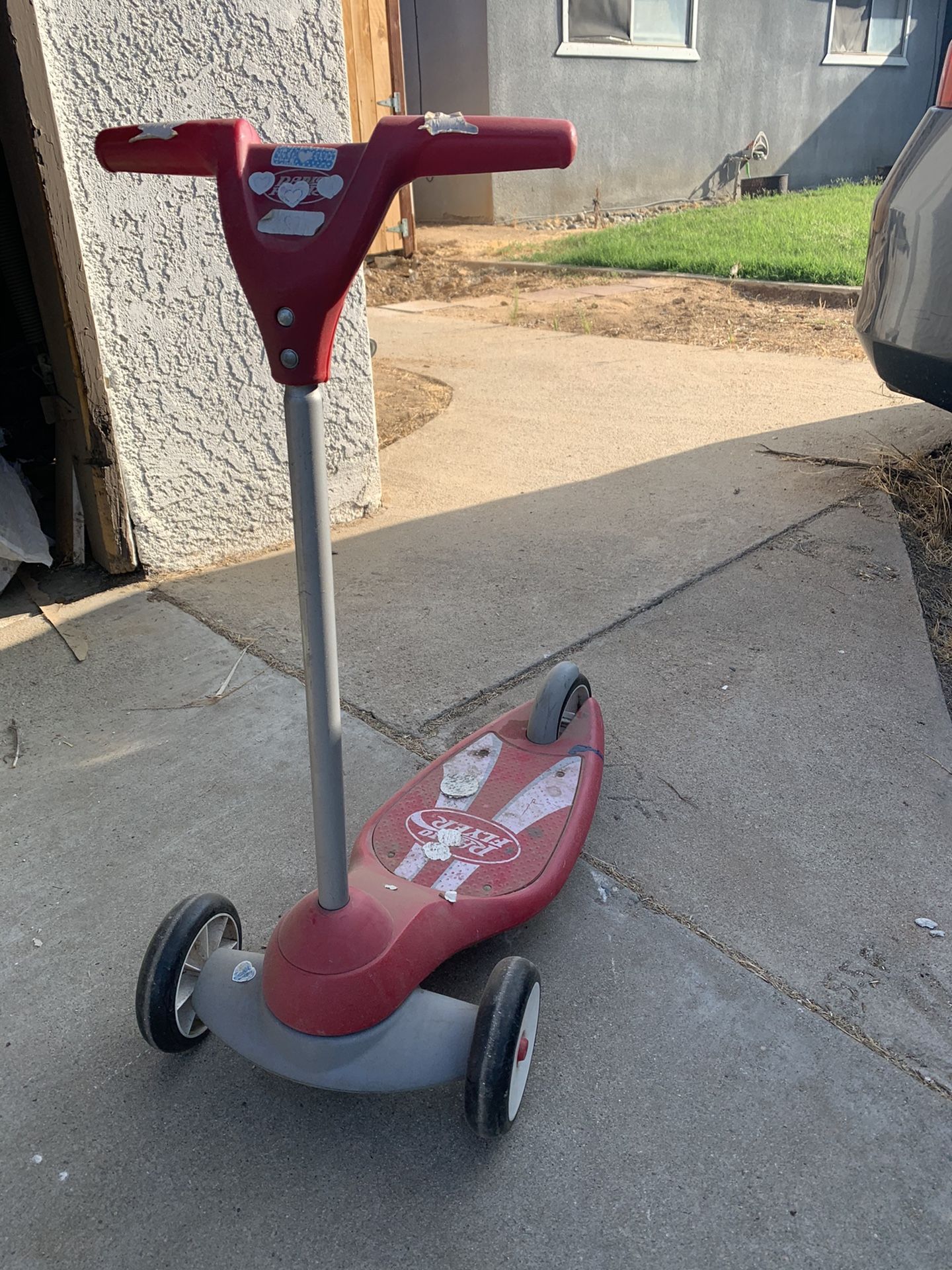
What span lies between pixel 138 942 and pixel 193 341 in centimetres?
206

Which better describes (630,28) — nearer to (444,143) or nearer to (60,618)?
(60,618)

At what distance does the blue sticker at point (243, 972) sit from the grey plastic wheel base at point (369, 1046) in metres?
0.03

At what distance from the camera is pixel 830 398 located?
17.3 feet

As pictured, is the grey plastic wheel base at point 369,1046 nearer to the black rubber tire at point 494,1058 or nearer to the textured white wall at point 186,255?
the black rubber tire at point 494,1058

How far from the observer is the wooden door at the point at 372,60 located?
8172 mm

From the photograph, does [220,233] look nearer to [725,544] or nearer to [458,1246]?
[725,544]

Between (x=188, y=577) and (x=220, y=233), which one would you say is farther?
(x=188, y=577)

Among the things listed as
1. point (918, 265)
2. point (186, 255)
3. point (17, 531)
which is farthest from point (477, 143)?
point (17, 531)

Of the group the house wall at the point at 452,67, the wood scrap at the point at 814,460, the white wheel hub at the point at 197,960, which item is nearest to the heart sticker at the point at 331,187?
the white wheel hub at the point at 197,960

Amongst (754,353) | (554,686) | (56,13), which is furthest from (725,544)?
(754,353)

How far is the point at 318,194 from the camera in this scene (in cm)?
125

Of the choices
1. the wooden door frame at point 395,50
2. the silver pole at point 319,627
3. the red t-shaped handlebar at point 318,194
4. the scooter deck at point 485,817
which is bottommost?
the scooter deck at point 485,817

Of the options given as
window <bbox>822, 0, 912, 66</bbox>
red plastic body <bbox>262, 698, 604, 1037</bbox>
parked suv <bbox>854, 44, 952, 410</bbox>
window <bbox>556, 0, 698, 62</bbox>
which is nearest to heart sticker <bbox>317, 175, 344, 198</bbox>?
red plastic body <bbox>262, 698, 604, 1037</bbox>

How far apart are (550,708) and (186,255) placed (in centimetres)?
195
